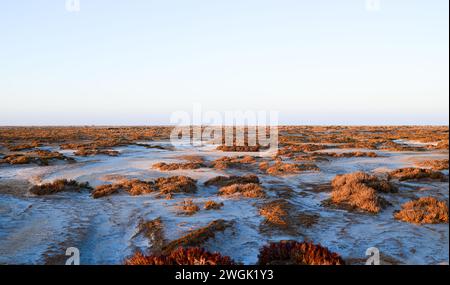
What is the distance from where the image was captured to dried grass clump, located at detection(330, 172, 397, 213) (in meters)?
12.2

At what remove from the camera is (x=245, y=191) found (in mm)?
14883

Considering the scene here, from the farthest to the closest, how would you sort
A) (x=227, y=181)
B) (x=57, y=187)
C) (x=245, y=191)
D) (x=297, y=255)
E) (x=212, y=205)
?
1. (x=227, y=181)
2. (x=57, y=187)
3. (x=245, y=191)
4. (x=212, y=205)
5. (x=297, y=255)

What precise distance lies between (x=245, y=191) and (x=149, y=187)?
175 inches

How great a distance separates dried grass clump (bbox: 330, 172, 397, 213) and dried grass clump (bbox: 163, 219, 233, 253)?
4673 millimetres

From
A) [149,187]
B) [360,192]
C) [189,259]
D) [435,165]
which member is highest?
[435,165]

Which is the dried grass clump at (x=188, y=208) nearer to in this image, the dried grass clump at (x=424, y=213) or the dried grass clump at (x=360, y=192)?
the dried grass clump at (x=360, y=192)

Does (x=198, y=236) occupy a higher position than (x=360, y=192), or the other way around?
(x=360, y=192)

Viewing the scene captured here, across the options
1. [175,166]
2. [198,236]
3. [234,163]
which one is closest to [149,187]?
[175,166]

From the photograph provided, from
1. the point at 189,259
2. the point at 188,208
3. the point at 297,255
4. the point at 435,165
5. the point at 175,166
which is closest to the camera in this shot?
the point at 189,259

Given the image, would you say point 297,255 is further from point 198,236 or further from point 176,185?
point 176,185

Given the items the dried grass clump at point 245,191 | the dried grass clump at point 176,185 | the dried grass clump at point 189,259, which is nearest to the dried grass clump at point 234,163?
the dried grass clump at point 176,185

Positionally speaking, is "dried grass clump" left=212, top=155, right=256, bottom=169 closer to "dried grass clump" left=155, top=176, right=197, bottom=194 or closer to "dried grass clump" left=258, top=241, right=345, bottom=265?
"dried grass clump" left=155, top=176, right=197, bottom=194

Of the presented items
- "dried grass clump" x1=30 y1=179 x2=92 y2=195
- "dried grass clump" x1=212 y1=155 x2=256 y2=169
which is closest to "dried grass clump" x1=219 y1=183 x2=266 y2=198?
"dried grass clump" x1=30 y1=179 x2=92 y2=195
